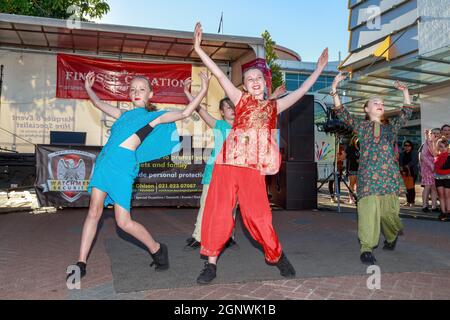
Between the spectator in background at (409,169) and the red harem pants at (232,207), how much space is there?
860cm

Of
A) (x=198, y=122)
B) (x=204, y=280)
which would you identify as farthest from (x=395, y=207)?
(x=198, y=122)

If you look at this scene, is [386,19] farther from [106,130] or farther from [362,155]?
[362,155]

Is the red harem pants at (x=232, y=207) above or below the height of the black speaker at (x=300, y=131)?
below

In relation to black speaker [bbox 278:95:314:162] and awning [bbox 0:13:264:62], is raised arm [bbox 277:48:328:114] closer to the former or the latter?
black speaker [bbox 278:95:314:162]

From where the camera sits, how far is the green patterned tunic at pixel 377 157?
407 cm

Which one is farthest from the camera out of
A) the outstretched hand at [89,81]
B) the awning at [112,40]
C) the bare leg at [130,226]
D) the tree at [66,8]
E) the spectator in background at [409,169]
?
the tree at [66,8]

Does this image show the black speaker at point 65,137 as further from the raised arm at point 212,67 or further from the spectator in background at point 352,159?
the raised arm at point 212,67

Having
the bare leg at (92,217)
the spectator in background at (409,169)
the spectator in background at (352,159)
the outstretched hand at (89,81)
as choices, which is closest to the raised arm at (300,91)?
the bare leg at (92,217)

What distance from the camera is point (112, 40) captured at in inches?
388

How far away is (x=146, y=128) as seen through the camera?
10.7ft

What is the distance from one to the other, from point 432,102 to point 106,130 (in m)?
11.3

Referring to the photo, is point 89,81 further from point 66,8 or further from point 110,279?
→ point 66,8

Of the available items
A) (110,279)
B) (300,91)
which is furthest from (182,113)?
(110,279)

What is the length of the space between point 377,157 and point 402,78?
33.2ft
